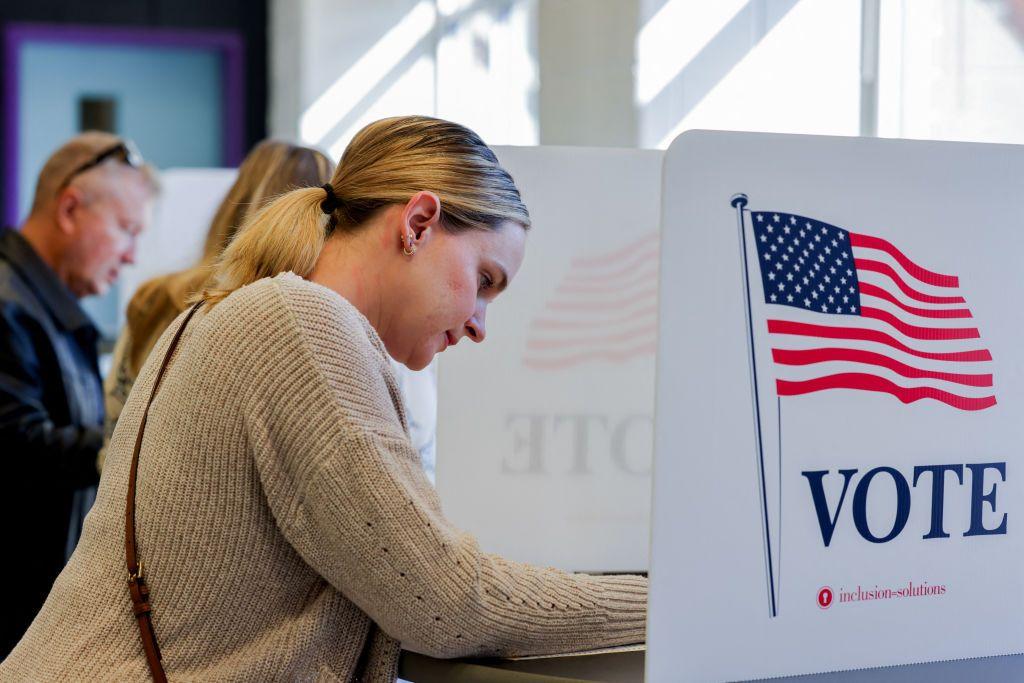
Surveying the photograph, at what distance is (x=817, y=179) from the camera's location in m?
1.06

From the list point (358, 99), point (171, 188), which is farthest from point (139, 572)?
point (358, 99)

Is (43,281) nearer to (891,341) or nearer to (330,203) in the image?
(330,203)

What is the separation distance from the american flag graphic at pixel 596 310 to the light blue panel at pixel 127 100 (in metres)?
5.85

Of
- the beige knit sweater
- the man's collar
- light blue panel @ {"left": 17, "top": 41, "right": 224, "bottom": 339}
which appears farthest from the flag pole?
light blue panel @ {"left": 17, "top": 41, "right": 224, "bottom": 339}

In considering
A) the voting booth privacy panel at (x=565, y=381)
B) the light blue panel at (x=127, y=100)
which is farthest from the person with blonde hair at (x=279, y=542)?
the light blue panel at (x=127, y=100)

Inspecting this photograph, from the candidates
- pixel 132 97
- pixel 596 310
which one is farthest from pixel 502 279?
pixel 132 97

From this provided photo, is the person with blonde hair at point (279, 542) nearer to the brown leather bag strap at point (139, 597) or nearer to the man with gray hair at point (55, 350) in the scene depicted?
the brown leather bag strap at point (139, 597)

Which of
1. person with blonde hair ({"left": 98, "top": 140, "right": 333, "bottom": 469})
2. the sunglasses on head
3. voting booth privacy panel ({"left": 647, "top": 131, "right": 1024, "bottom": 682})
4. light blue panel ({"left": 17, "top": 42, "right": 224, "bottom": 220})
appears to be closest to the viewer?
voting booth privacy panel ({"left": 647, "top": 131, "right": 1024, "bottom": 682})

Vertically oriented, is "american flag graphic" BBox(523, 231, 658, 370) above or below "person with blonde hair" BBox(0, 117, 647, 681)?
above

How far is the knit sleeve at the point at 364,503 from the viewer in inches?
41.6

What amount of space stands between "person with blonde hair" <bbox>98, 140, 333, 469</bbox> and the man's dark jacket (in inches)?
9.6

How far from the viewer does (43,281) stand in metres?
2.64

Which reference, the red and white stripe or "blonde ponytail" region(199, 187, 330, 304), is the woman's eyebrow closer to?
"blonde ponytail" region(199, 187, 330, 304)

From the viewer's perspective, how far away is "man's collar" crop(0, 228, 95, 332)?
2623 millimetres
